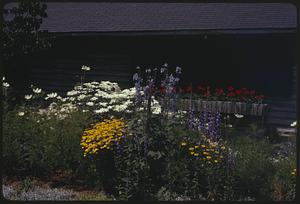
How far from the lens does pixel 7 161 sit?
21.3 ft

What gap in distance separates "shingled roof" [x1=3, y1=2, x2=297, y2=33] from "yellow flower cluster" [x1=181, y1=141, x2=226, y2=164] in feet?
13.1

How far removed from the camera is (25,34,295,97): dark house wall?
9633mm

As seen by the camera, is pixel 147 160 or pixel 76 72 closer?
pixel 147 160

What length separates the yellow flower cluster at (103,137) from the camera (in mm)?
5664

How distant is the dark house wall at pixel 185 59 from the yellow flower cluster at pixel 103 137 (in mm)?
4193

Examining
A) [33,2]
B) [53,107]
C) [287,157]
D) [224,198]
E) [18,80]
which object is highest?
[33,2]

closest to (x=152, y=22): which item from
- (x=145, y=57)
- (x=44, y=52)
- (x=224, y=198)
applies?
(x=145, y=57)

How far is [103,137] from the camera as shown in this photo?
5.71 meters

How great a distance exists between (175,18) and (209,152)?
A: 514 centimetres

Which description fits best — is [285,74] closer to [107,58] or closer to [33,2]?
[107,58]

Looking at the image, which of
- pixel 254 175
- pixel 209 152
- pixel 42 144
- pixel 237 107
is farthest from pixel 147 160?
pixel 237 107

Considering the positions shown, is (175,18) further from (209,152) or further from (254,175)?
(254,175)

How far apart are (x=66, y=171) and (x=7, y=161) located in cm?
87

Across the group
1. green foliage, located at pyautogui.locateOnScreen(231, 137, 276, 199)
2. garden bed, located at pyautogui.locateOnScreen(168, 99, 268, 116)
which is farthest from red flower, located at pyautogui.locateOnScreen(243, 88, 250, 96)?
green foliage, located at pyautogui.locateOnScreen(231, 137, 276, 199)
